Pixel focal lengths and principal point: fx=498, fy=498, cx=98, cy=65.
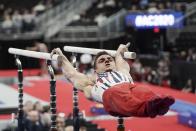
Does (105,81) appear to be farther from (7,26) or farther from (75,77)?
(7,26)

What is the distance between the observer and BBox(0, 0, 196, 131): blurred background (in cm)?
1490

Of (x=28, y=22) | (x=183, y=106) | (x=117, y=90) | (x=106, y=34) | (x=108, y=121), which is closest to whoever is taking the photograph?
(x=117, y=90)

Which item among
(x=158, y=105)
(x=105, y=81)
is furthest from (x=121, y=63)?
(x=158, y=105)

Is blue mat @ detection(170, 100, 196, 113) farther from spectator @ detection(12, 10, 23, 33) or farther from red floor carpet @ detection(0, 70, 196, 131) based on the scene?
spectator @ detection(12, 10, 23, 33)

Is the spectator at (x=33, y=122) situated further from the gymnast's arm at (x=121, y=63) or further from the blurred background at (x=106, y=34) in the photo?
the blurred background at (x=106, y=34)

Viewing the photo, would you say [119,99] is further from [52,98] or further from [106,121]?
[106,121]

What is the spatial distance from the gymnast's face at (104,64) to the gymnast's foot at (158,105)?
93 centimetres

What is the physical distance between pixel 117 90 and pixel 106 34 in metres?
15.9

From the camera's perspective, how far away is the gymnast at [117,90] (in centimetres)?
442

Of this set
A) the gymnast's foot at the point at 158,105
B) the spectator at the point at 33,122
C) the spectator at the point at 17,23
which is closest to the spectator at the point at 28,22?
the spectator at the point at 17,23

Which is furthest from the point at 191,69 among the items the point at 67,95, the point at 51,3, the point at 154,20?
the point at 51,3

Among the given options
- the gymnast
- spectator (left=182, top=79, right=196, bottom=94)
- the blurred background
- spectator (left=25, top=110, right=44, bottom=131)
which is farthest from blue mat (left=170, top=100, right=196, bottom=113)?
the gymnast

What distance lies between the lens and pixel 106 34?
20531 mm

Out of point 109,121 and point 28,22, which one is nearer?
point 109,121
